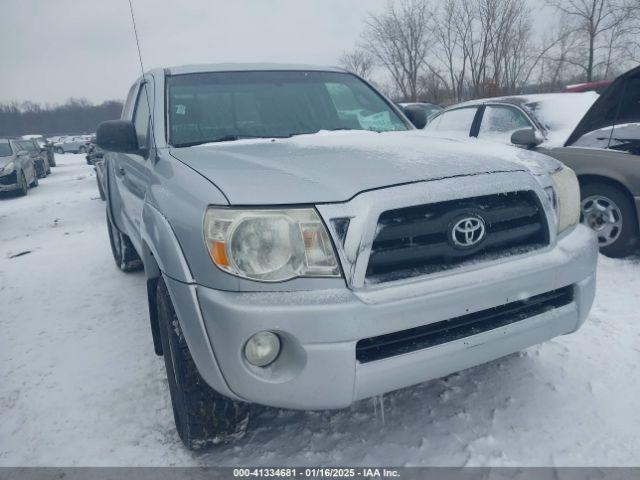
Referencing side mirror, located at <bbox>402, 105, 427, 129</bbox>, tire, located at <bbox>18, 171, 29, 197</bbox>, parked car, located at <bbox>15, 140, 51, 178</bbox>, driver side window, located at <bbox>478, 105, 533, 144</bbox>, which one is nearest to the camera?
side mirror, located at <bbox>402, 105, 427, 129</bbox>

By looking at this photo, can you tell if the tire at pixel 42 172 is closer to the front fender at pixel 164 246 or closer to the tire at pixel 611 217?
the front fender at pixel 164 246

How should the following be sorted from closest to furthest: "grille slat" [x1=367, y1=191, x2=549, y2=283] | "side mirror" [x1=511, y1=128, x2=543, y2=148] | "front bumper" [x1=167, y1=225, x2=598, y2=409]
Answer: "front bumper" [x1=167, y1=225, x2=598, y2=409] → "grille slat" [x1=367, y1=191, x2=549, y2=283] → "side mirror" [x1=511, y1=128, x2=543, y2=148]

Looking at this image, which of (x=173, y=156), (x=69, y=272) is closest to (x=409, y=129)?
(x=173, y=156)

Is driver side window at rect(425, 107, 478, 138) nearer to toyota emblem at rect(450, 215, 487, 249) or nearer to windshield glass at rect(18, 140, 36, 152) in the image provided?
toyota emblem at rect(450, 215, 487, 249)

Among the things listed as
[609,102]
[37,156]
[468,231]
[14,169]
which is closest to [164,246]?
[468,231]

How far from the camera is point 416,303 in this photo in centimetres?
166

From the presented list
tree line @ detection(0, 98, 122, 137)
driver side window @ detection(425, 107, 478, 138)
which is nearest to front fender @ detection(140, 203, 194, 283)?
driver side window @ detection(425, 107, 478, 138)

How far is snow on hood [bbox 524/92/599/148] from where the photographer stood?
512 cm

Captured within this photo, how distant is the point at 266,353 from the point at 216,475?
26.4 inches

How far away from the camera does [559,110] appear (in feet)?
17.5

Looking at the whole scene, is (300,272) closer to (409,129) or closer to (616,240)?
(409,129)

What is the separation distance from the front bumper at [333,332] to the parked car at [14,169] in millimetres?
12650

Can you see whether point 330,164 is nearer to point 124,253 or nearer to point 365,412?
point 365,412

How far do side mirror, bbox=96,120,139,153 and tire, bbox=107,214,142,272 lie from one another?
200 centimetres
